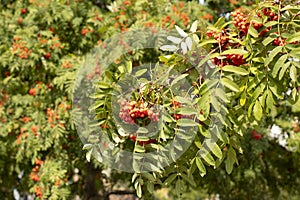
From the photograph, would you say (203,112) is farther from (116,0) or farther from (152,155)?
(116,0)

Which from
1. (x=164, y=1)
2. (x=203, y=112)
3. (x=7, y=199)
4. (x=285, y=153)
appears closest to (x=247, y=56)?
(x=203, y=112)

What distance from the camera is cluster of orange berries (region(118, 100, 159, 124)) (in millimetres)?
1742

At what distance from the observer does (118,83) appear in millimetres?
1942

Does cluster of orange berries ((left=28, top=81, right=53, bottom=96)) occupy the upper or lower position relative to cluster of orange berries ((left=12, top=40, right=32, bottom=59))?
lower

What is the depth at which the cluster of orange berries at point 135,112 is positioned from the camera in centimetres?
174

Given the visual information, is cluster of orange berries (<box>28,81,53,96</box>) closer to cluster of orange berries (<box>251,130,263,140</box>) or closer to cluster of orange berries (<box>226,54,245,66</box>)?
cluster of orange berries (<box>251,130,263,140</box>)

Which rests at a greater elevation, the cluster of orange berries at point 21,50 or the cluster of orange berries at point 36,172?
the cluster of orange berries at point 21,50

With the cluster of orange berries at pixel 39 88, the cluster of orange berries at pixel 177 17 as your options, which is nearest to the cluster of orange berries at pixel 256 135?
the cluster of orange berries at pixel 177 17

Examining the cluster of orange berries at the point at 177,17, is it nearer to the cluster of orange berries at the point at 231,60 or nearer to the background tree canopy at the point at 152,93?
the background tree canopy at the point at 152,93

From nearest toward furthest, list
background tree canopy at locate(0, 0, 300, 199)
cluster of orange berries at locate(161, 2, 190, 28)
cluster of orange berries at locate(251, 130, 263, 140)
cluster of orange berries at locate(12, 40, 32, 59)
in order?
background tree canopy at locate(0, 0, 300, 199), cluster of orange berries at locate(161, 2, 190, 28), cluster of orange berries at locate(12, 40, 32, 59), cluster of orange berries at locate(251, 130, 263, 140)

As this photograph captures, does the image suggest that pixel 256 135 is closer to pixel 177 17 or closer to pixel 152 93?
pixel 177 17

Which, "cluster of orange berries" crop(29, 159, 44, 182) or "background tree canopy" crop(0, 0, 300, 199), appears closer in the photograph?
"background tree canopy" crop(0, 0, 300, 199)

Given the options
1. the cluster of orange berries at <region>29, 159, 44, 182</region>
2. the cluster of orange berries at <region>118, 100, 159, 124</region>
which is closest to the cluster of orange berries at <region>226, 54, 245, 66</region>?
the cluster of orange berries at <region>118, 100, 159, 124</region>

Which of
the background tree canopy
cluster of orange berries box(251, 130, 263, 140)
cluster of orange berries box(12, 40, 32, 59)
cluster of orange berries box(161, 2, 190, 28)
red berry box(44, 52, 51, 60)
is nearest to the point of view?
the background tree canopy
